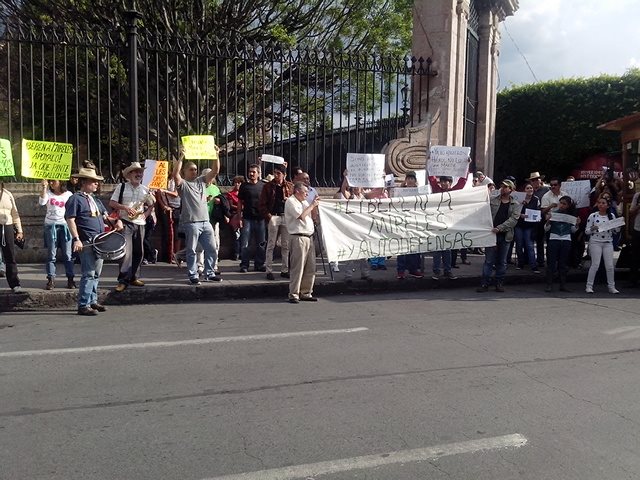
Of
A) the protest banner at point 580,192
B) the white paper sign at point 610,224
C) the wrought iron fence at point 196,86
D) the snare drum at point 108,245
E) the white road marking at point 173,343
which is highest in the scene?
the wrought iron fence at point 196,86

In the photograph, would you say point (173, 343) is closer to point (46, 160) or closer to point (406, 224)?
point (46, 160)

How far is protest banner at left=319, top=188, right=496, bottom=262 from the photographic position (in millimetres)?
10109

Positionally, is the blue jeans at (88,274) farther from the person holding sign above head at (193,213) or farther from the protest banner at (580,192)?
the protest banner at (580,192)

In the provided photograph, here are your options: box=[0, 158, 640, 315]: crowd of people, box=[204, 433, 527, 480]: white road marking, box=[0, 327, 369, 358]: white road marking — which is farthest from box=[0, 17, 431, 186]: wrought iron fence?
box=[204, 433, 527, 480]: white road marking

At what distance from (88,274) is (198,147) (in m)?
3.19

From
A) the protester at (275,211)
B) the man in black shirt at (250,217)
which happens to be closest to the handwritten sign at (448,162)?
the protester at (275,211)

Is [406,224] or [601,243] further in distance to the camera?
[406,224]

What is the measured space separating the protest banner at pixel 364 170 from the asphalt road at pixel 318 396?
3670 millimetres

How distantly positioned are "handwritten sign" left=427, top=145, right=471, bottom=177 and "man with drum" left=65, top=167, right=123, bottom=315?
6.23m

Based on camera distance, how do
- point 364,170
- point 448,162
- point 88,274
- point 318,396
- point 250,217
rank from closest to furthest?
point 318,396, point 88,274, point 250,217, point 364,170, point 448,162

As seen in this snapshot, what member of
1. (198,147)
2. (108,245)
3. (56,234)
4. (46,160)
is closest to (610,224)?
(198,147)

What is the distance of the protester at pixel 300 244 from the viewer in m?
8.95

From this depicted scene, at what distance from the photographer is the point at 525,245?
1200 centimetres

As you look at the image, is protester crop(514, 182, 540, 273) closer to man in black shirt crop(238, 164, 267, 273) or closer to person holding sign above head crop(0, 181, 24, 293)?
man in black shirt crop(238, 164, 267, 273)
